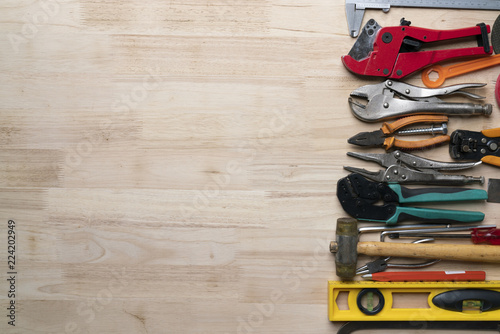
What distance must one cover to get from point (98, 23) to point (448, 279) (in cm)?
161

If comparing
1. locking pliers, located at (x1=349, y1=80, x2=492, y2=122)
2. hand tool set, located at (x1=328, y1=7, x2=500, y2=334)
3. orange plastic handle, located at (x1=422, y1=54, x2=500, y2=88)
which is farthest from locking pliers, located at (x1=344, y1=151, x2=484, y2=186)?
orange plastic handle, located at (x1=422, y1=54, x2=500, y2=88)

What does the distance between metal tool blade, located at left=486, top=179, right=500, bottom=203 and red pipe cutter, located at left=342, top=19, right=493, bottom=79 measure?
474mm

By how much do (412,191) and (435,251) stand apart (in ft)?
0.73

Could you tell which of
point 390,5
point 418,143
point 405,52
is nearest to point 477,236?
point 418,143

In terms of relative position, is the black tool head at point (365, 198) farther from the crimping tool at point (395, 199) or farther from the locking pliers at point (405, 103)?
the locking pliers at point (405, 103)

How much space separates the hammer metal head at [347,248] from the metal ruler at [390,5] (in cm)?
71

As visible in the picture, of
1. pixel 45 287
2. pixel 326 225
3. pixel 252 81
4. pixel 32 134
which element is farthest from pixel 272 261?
pixel 32 134

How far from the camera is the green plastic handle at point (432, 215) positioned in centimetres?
139

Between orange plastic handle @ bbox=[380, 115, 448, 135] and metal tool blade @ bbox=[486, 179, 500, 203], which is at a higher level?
orange plastic handle @ bbox=[380, 115, 448, 135]

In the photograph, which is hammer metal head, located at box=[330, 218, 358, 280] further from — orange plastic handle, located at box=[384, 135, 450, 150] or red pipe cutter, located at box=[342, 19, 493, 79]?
red pipe cutter, located at box=[342, 19, 493, 79]

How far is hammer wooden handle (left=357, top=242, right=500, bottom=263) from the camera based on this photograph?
4.49ft

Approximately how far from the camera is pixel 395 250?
1.37m

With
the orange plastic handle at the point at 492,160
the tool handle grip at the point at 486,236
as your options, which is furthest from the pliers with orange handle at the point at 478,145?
the tool handle grip at the point at 486,236

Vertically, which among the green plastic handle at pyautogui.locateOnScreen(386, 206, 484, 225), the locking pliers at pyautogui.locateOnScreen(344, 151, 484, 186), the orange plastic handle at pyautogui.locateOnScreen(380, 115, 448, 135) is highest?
the orange plastic handle at pyautogui.locateOnScreen(380, 115, 448, 135)
